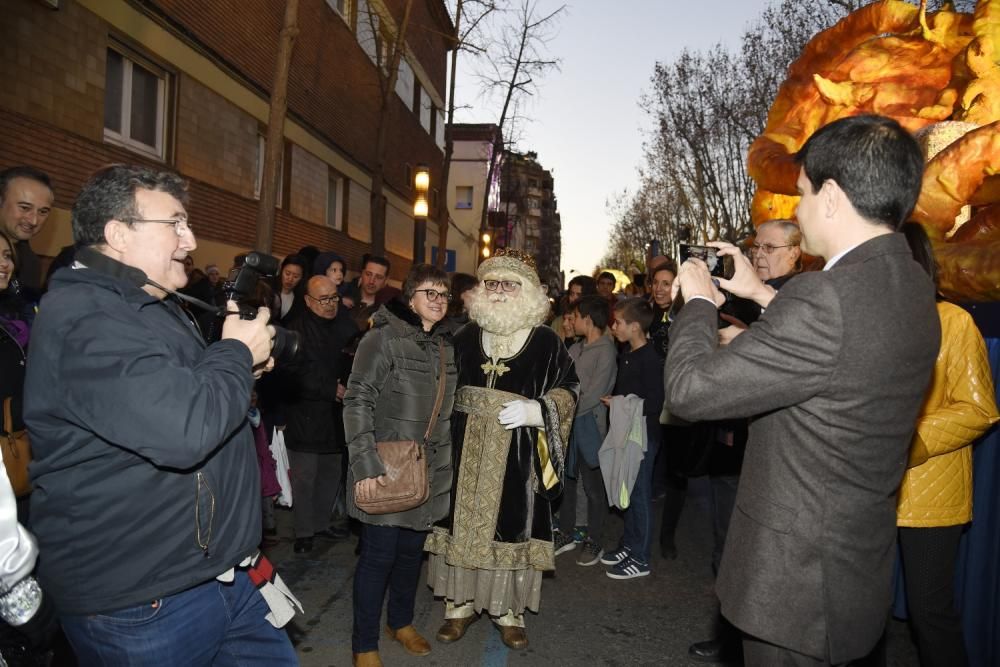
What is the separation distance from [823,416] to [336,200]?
57.2 feet

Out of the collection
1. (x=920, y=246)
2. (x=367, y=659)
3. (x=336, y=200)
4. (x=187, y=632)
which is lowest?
(x=367, y=659)

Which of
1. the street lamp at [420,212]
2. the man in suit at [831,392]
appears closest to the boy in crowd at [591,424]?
the man in suit at [831,392]

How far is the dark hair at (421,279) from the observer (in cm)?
414

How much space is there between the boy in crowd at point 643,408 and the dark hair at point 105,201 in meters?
4.36

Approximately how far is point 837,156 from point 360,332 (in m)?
Result: 4.57

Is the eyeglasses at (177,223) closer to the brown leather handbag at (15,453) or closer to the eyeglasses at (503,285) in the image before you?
the brown leather handbag at (15,453)

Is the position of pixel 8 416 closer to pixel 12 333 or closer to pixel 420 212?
pixel 12 333

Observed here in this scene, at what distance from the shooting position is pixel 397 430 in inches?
151

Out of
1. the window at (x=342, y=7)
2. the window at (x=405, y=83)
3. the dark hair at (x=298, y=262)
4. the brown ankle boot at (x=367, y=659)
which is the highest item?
the window at (x=405, y=83)

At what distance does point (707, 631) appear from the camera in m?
4.50

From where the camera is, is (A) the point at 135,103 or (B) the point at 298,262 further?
(A) the point at 135,103

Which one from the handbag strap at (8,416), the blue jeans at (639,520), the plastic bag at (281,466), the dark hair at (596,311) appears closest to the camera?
the handbag strap at (8,416)

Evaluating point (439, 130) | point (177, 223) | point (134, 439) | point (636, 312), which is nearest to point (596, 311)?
point (636, 312)

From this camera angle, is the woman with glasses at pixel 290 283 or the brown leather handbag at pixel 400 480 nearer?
the brown leather handbag at pixel 400 480
